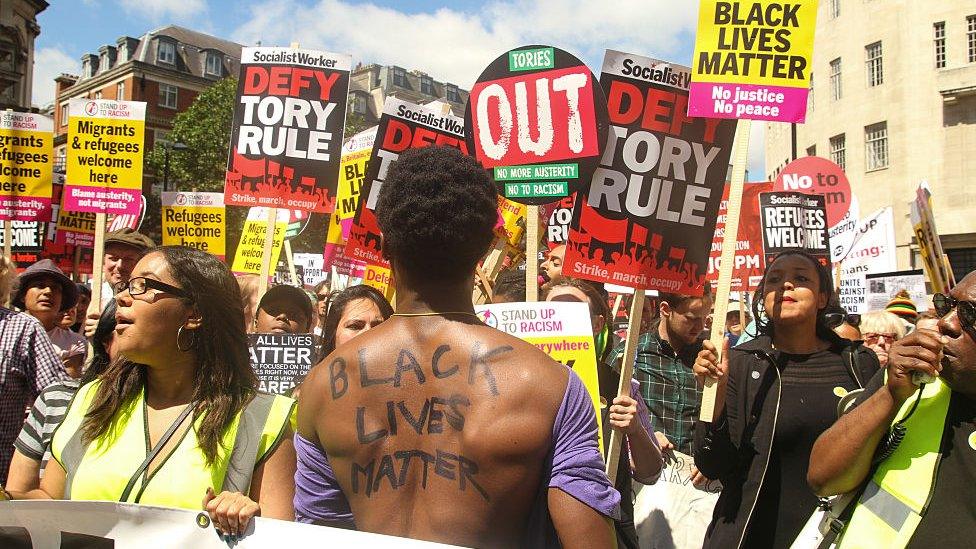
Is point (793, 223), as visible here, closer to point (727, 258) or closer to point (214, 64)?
point (727, 258)

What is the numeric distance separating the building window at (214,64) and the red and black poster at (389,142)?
63.1 meters

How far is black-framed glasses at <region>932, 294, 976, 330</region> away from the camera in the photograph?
2488mm

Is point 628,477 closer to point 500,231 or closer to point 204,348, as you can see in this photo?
point 204,348

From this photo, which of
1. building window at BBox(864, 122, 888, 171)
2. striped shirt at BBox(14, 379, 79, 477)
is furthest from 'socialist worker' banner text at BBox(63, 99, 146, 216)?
building window at BBox(864, 122, 888, 171)

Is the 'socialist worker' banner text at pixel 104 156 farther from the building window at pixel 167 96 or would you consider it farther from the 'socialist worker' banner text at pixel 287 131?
the building window at pixel 167 96

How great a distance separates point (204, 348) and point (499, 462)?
138cm

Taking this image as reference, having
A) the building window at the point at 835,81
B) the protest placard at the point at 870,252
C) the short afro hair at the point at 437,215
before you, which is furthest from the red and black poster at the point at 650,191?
the building window at the point at 835,81

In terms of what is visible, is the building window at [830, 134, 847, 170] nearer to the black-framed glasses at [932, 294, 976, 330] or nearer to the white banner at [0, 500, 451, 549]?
the black-framed glasses at [932, 294, 976, 330]

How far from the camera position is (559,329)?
12.4ft

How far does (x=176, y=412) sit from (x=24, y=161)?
6591 millimetres

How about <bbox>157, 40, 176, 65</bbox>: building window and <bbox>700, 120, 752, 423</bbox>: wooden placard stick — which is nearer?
<bbox>700, 120, 752, 423</bbox>: wooden placard stick

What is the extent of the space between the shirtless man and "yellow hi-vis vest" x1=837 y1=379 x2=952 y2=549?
108 centimetres

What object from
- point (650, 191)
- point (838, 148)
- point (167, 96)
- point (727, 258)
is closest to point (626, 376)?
point (727, 258)

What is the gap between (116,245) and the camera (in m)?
6.32
